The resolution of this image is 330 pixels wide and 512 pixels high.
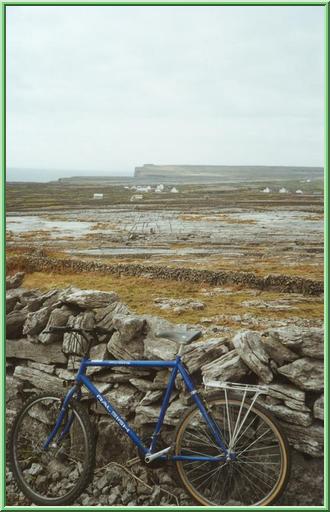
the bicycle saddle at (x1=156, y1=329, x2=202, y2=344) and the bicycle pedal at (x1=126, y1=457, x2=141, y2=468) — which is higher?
the bicycle saddle at (x1=156, y1=329, x2=202, y2=344)

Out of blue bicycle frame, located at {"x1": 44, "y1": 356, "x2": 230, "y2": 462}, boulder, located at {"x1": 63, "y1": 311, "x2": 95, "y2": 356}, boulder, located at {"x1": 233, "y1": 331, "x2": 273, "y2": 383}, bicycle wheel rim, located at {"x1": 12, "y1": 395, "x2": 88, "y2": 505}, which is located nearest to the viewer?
blue bicycle frame, located at {"x1": 44, "y1": 356, "x2": 230, "y2": 462}

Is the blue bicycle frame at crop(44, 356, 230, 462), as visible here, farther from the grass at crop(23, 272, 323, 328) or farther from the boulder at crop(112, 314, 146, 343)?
the grass at crop(23, 272, 323, 328)

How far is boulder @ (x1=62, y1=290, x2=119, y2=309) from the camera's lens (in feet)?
14.9

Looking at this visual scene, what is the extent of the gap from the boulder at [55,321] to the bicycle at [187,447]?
6.0 inches

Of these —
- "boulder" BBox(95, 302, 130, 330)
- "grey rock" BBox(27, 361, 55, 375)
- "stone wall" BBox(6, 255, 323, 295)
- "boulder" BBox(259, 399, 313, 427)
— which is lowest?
"boulder" BBox(259, 399, 313, 427)

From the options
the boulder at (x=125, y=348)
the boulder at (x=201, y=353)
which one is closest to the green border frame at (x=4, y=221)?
the boulder at (x=201, y=353)

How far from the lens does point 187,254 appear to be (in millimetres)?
4539

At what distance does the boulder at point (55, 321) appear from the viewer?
4.59 m

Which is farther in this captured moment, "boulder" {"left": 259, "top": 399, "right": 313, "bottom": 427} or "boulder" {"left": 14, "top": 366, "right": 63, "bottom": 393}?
"boulder" {"left": 14, "top": 366, "right": 63, "bottom": 393}

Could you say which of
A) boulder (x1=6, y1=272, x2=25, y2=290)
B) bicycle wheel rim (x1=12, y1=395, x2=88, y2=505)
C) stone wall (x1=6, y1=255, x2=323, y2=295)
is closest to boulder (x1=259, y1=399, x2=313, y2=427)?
stone wall (x1=6, y1=255, x2=323, y2=295)

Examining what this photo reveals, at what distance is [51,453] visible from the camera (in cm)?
430

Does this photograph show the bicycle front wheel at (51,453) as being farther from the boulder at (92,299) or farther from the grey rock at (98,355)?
the boulder at (92,299)

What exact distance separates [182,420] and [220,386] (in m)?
0.37

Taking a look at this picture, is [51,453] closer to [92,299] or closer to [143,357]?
[143,357]
